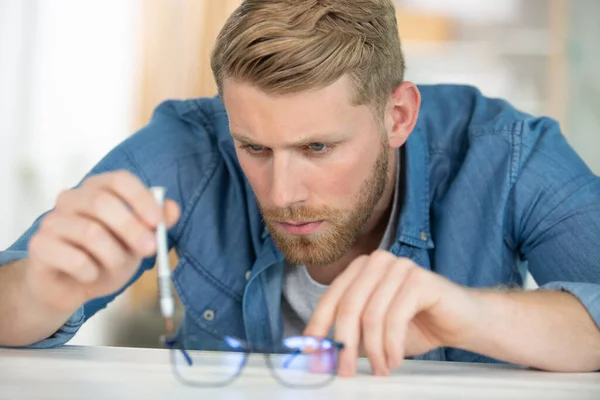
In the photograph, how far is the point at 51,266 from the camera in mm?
960

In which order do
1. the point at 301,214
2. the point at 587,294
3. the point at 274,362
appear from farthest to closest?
the point at 301,214
the point at 587,294
the point at 274,362

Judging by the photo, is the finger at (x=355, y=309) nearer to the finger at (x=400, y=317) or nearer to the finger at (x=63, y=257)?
the finger at (x=400, y=317)

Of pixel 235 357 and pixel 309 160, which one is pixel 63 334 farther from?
pixel 309 160

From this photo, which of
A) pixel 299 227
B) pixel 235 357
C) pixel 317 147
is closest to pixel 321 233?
pixel 299 227

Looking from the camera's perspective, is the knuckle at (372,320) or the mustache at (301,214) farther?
the mustache at (301,214)

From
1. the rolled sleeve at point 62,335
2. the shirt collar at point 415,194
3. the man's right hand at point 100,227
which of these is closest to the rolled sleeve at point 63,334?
the rolled sleeve at point 62,335

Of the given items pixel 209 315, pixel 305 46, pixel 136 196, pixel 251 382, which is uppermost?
pixel 305 46

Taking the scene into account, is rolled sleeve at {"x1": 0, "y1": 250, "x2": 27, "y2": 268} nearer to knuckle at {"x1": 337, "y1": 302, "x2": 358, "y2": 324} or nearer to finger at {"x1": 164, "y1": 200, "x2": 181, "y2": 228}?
finger at {"x1": 164, "y1": 200, "x2": 181, "y2": 228}

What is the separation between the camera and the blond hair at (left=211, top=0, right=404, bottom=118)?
4.22 feet

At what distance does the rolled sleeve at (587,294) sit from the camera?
1.12 m

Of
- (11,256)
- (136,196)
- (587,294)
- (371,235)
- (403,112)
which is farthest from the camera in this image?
(371,235)

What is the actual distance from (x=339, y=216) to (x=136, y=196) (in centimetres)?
59

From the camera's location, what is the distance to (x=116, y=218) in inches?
34.6

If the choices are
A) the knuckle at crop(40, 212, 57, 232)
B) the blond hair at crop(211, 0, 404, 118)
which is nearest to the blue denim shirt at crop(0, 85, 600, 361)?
the blond hair at crop(211, 0, 404, 118)
